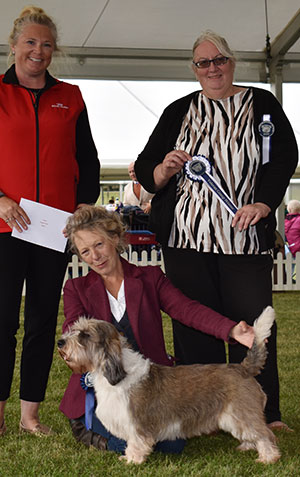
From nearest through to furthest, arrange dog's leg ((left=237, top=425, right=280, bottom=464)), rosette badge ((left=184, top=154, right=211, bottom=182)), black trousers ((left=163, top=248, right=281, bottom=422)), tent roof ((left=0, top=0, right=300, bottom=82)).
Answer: dog's leg ((left=237, top=425, right=280, bottom=464)) → rosette badge ((left=184, top=154, right=211, bottom=182)) → black trousers ((left=163, top=248, right=281, bottom=422)) → tent roof ((left=0, top=0, right=300, bottom=82))

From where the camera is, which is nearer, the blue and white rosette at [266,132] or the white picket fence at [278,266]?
the blue and white rosette at [266,132]

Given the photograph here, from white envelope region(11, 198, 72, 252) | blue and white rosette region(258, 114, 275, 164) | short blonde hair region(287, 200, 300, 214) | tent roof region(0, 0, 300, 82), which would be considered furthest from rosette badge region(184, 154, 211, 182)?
short blonde hair region(287, 200, 300, 214)

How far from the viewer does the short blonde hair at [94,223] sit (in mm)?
2879

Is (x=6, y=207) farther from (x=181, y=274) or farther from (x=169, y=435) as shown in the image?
(x=169, y=435)

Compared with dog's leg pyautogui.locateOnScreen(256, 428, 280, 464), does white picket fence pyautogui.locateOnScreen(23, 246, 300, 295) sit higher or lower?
higher

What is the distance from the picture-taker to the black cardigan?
306cm

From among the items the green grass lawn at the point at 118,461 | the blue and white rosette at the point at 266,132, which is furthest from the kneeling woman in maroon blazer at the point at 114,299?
the blue and white rosette at the point at 266,132

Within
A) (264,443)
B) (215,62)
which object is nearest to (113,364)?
(264,443)

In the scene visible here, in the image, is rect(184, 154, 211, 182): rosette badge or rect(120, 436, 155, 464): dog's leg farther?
rect(184, 154, 211, 182): rosette badge

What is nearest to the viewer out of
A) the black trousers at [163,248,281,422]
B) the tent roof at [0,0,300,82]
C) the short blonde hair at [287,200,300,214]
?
the black trousers at [163,248,281,422]

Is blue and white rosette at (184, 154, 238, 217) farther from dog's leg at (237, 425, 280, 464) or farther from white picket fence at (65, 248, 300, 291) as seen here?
white picket fence at (65, 248, 300, 291)

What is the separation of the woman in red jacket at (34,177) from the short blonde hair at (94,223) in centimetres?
18

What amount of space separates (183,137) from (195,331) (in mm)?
965

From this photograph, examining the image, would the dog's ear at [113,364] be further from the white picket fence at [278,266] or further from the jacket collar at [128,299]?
the white picket fence at [278,266]
